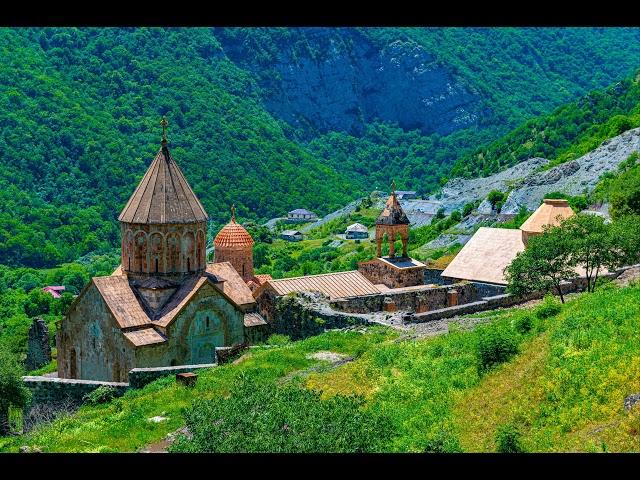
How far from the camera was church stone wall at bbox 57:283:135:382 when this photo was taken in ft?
71.8

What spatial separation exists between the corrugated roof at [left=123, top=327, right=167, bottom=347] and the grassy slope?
2.39m

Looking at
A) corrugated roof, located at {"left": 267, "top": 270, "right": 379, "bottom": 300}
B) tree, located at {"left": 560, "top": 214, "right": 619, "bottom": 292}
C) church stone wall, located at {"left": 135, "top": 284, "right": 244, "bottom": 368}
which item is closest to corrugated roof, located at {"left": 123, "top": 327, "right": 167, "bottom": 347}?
church stone wall, located at {"left": 135, "top": 284, "right": 244, "bottom": 368}

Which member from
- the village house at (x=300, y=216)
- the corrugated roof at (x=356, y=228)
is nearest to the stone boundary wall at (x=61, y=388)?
the corrugated roof at (x=356, y=228)

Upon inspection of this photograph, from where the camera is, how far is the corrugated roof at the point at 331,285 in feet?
83.7

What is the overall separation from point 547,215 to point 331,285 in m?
8.18

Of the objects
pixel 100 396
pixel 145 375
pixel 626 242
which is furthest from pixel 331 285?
pixel 626 242

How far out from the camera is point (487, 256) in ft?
96.3

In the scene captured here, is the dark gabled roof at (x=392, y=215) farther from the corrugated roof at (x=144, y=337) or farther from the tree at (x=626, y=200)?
the corrugated roof at (x=144, y=337)

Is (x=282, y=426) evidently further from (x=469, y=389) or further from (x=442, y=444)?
(x=469, y=389)

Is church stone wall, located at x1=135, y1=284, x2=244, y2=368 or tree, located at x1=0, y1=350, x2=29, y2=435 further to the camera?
church stone wall, located at x1=135, y1=284, x2=244, y2=368

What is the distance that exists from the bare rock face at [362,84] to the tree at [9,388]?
10359 cm

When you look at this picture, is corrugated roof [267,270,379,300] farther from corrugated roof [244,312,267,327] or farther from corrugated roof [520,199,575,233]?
corrugated roof [520,199,575,233]
